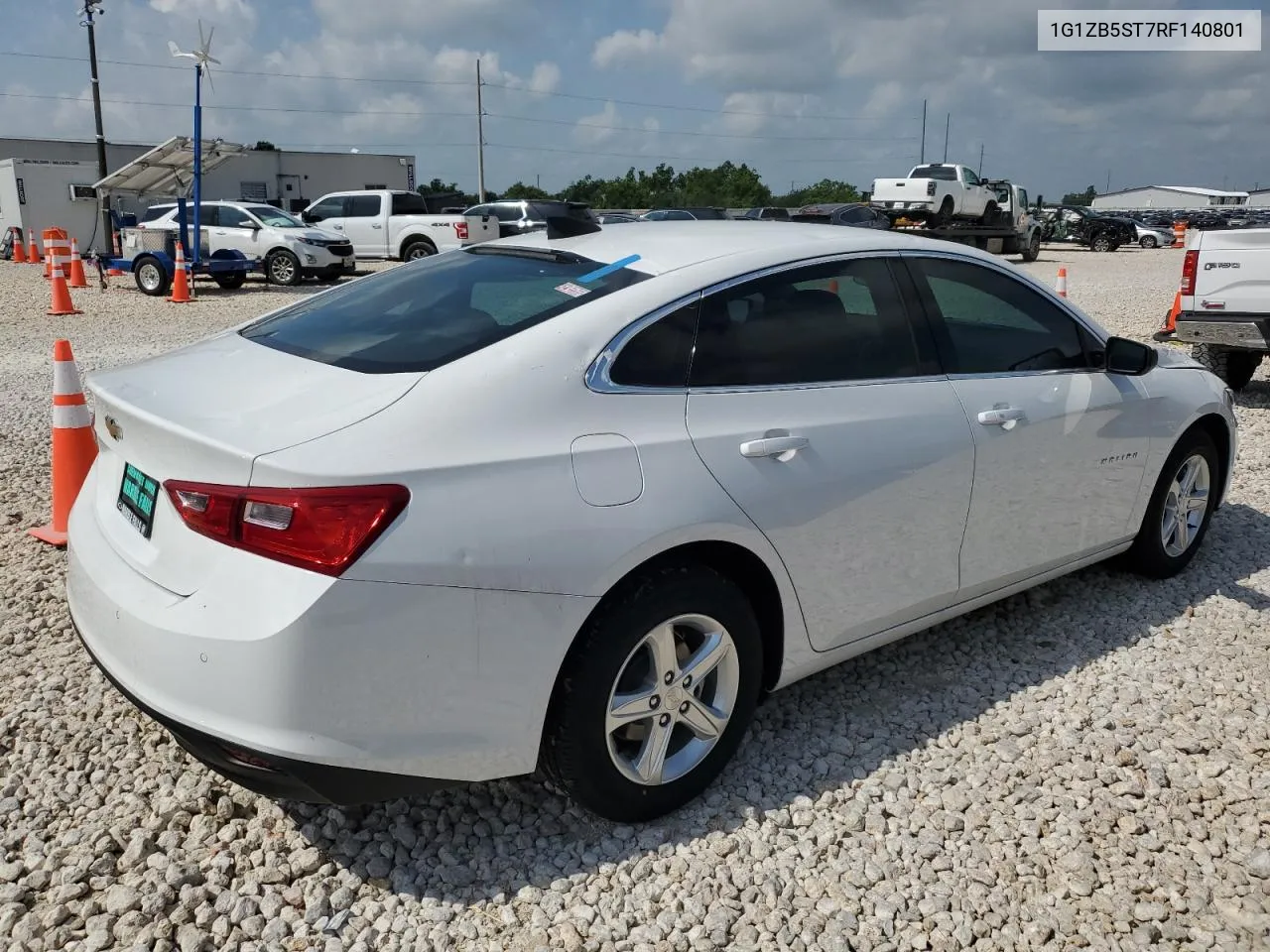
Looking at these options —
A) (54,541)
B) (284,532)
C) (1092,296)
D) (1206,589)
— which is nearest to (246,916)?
(284,532)

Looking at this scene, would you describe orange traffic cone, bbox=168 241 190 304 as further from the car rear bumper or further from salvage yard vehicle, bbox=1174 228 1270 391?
the car rear bumper

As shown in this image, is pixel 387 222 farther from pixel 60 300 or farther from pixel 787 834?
pixel 787 834

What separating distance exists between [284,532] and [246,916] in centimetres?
100

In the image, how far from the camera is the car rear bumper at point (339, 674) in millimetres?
2176

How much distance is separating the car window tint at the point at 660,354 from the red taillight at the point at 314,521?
721 millimetres

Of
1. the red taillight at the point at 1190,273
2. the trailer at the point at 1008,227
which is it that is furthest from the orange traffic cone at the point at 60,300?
the trailer at the point at 1008,227

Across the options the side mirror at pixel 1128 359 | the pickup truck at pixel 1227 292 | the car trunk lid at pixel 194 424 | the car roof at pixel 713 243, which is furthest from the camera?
the pickup truck at pixel 1227 292

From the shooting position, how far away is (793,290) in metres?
3.15

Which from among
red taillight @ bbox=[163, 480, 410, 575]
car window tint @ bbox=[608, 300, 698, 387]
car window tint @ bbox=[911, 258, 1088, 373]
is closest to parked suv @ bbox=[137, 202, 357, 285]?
car window tint @ bbox=[911, 258, 1088, 373]

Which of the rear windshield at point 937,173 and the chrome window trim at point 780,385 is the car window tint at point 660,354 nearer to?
the chrome window trim at point 780,385

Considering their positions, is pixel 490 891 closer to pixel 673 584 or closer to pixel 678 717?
pixel 678 717

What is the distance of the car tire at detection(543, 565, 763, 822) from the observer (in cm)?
253

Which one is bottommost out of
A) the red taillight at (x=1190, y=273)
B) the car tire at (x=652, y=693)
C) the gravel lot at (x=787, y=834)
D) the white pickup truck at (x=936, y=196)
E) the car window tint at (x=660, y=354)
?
the gravel lot at (x=787, y=834)

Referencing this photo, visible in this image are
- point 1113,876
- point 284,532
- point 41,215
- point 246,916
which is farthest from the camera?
point 41,215
